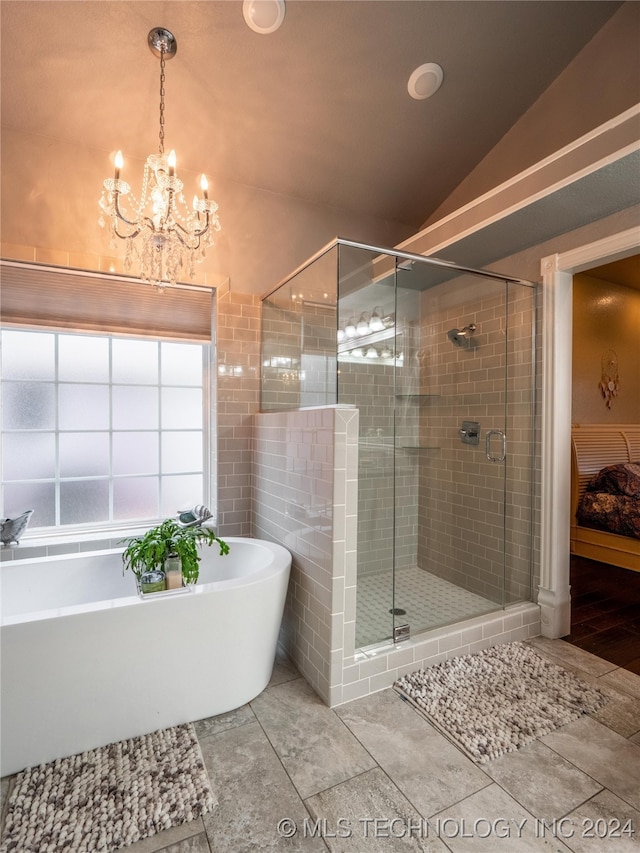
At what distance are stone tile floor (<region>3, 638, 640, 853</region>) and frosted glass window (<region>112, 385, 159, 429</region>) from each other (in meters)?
1.93

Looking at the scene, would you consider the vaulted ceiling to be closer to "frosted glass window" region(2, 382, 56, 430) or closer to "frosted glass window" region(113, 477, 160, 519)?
"frosted glass window" region(2, 382, 56, 430)

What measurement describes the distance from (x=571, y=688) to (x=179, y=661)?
71.8 inches

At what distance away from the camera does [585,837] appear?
1.33 m

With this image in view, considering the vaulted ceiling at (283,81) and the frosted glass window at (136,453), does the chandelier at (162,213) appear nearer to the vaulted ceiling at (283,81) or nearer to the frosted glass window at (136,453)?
the vaulted ceiling at (283,81)

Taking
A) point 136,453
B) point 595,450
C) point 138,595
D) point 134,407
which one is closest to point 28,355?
point 134,407

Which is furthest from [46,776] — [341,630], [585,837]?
[585,837]

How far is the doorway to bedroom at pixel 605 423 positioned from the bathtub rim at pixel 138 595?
1858 millimetres

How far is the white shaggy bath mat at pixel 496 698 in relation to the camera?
1738mm

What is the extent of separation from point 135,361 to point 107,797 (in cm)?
240

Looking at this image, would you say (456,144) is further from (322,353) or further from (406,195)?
(322,353)

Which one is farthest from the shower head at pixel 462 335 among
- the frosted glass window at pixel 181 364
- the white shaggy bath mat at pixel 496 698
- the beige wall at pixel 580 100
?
the white shaggy bath mat at pixel 496 698

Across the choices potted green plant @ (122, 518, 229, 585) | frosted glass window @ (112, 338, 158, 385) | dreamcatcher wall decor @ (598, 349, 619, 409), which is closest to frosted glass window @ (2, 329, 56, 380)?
frosted glass window @ (112, 338, 158, 385)

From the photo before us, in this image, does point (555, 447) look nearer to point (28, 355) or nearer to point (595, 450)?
point (595, 450)

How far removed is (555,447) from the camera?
8.41ft
